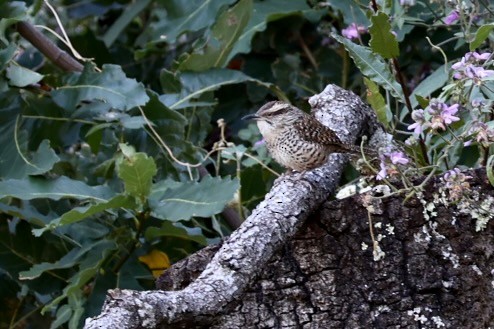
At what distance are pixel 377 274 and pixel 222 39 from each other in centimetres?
210

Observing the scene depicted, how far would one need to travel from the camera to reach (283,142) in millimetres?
4055

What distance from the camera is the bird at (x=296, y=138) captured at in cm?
370

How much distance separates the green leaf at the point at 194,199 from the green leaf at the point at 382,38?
0.72m

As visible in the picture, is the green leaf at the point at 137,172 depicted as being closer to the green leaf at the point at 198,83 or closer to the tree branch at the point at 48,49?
the green leaf at the point at 198,83

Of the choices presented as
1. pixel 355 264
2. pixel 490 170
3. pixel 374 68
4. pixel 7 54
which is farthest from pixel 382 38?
pixel 7 54

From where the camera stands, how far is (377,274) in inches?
115

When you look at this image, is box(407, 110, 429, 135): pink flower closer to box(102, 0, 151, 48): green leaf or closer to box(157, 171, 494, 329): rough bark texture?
box(157, 171, 494, 329): rough bark texture

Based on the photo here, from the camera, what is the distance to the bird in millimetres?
3697

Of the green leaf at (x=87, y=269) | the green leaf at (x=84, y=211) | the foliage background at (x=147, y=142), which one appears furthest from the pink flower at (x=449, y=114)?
the green leaf at (x=87, y=269)

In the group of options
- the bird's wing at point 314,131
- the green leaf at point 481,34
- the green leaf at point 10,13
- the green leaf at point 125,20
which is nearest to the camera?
the green leaf at point 481,34

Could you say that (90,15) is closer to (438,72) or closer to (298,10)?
(298,10)

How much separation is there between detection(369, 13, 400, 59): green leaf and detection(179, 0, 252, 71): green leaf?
1256 millimetres

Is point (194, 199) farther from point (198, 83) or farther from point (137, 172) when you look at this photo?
point (198, 83)

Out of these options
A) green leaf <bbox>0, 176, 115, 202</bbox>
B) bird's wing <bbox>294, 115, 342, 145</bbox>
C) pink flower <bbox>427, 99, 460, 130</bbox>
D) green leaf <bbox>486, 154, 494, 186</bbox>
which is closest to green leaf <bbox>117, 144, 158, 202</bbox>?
green leaf <bbox>0, 176, 115, 202</bbox>
